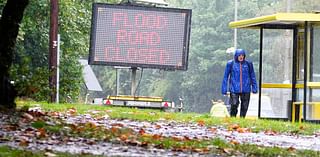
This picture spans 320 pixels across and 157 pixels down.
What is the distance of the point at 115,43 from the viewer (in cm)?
3550

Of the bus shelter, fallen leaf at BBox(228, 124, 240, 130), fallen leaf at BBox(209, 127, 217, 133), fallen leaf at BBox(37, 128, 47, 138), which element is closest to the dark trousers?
the bus shelter

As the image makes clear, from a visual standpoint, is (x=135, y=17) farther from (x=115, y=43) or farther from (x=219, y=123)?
(x=219, y=123)

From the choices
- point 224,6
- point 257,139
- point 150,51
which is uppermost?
point 224,6

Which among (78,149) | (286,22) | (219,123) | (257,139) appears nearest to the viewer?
(78,149)

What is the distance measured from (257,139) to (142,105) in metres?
21.7

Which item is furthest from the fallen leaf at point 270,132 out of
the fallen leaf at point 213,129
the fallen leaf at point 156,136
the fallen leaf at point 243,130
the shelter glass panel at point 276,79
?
the shelter glass panel at point 276,79

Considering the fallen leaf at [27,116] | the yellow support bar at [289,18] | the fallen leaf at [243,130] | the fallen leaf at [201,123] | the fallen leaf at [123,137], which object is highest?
the yellow support bar at [289,18]

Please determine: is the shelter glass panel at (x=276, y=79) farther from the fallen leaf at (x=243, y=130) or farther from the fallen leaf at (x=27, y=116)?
the fallen leaf at (x=27, y=116)

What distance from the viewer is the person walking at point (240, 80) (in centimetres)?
2389

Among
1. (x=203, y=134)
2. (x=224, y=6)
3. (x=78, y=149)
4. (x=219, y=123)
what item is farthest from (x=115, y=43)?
(x=224, y=6)

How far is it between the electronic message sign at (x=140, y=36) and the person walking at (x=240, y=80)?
11.1 metres

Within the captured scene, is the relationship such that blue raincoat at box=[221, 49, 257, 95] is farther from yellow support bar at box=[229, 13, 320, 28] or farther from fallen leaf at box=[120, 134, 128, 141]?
fallen leaf at box=[120, 134, 128, 141]

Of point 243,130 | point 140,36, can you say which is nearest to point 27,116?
point 243,130

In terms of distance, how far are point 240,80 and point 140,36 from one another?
39.5 feet
